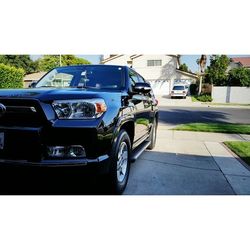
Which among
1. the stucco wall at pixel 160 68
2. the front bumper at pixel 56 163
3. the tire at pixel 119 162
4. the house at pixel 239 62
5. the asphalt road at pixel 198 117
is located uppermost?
the house at pixel 239 62

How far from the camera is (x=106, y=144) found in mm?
2953

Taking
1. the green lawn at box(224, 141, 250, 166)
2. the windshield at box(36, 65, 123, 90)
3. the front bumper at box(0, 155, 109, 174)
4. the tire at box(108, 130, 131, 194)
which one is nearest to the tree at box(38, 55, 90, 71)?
the green lawn at box(224, 141, 250, 166)

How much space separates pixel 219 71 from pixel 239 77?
9.60 feet

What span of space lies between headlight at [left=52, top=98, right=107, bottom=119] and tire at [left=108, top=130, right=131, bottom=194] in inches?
19.6

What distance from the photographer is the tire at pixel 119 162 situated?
10.3 feet

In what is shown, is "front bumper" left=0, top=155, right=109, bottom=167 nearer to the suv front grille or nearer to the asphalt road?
the suv front grille

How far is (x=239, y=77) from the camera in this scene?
30562 millimetres

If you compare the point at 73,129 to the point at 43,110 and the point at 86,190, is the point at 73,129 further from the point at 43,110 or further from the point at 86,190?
the point at 86,190

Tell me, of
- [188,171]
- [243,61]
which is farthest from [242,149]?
[243,61]

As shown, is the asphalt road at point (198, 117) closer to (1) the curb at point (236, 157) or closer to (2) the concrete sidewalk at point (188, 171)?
(1) the curb at point (236, 157)

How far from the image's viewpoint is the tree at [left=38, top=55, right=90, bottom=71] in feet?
145

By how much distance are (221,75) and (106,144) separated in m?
32.2

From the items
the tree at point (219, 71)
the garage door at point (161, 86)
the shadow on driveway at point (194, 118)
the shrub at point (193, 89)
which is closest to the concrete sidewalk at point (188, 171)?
the shadow on driveway at point (194, 118)

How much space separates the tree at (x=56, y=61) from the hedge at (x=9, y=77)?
21.5 metres
